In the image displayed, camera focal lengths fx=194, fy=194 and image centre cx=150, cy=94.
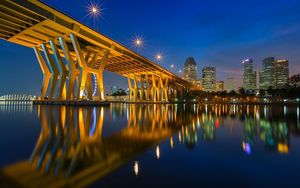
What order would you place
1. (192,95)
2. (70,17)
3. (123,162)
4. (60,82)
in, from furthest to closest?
(192,95) → (60,82) → (70,17) → (123,162)

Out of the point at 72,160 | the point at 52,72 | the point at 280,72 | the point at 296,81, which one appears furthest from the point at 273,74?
the point at 72,160

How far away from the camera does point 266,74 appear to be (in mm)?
189875

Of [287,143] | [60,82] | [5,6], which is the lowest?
[287,143]

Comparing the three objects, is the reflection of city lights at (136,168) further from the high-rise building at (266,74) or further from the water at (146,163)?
the high-rise building at (266,74)

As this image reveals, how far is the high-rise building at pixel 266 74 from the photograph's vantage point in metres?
186

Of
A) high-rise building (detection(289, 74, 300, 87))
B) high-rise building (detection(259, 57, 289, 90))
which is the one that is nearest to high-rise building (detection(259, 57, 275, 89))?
high-rise building (detection(259, 57, 289, 90))

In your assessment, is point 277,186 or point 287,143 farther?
point 287,143

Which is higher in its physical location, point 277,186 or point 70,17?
point 70,17

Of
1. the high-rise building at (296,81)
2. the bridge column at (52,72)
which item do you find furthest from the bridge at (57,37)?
the high-rise building at (296,81)

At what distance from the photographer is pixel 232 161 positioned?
479cm

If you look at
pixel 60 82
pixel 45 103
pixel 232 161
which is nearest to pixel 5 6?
pixel 60 82

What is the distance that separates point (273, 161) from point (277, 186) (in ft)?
5.51

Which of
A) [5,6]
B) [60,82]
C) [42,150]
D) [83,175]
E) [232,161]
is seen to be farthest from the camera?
[60,82]

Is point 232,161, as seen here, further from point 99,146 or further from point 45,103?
point 45,103
